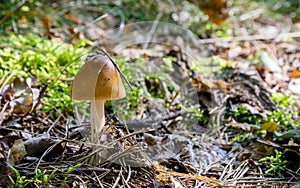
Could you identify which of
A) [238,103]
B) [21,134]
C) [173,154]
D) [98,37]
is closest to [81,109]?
[21,134]

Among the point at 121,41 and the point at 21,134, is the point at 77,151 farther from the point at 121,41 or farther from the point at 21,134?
the point at 121,41

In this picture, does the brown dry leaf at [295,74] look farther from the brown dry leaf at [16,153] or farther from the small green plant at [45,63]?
the brown dry leaf at [16,153]

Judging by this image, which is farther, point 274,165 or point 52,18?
point 52,18

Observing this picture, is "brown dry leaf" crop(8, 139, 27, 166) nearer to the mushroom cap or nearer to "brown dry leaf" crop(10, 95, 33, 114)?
the mushroom cap

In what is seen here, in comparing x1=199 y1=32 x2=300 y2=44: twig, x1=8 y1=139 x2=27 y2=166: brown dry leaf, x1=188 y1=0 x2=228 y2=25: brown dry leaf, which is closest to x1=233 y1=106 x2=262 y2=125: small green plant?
x1=8 y1=139 x2=27 y2=166: brown dry leaf

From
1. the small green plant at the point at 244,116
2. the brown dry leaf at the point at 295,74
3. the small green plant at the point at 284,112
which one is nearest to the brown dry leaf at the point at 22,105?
the small green plant at the point at 244,116
